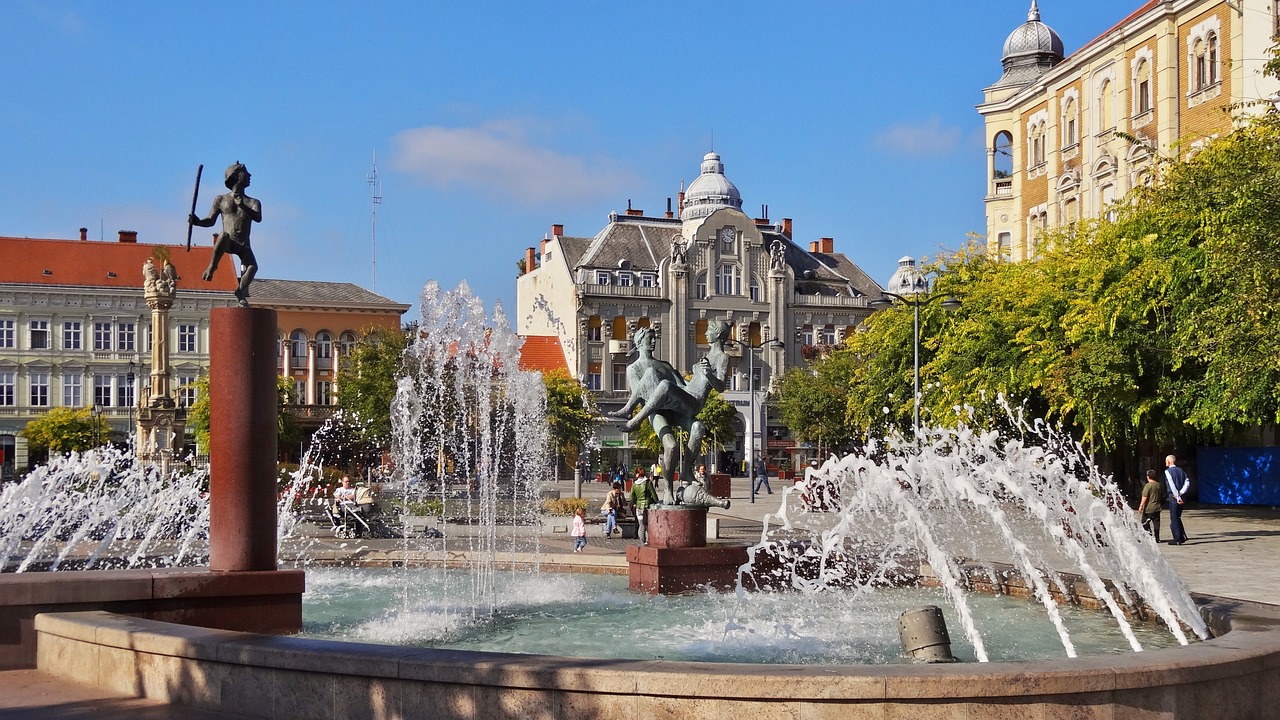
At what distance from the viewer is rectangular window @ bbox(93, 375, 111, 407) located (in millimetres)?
74312

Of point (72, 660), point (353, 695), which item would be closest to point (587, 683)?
point (353, 695)

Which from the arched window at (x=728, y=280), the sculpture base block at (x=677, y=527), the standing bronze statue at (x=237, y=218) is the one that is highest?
the arched window at (x=728, y=280)

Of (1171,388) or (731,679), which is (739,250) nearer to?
(1171,388)

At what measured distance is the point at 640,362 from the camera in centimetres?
1516

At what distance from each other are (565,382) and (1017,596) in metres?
46.4

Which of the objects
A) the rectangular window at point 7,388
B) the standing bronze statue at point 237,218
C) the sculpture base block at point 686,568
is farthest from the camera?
the rectangular window at point 7,388

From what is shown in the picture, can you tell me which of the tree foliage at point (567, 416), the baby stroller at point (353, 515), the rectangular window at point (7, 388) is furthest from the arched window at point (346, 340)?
the baby stroller at point (353, 515)

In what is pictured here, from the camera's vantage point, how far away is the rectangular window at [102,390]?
74.3 meters

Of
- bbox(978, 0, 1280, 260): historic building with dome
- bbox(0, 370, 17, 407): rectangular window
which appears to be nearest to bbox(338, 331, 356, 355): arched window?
bbox(0, 370, 17, 407): rectangular window

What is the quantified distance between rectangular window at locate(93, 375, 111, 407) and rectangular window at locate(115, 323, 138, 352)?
1898 millimetres

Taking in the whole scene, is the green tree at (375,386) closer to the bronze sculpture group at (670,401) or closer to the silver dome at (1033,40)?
the silver dome at (1033,40)

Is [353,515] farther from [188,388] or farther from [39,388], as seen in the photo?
[39,388]

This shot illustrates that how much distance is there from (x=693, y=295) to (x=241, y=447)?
2549 inches

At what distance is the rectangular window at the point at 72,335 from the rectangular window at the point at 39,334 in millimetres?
938
